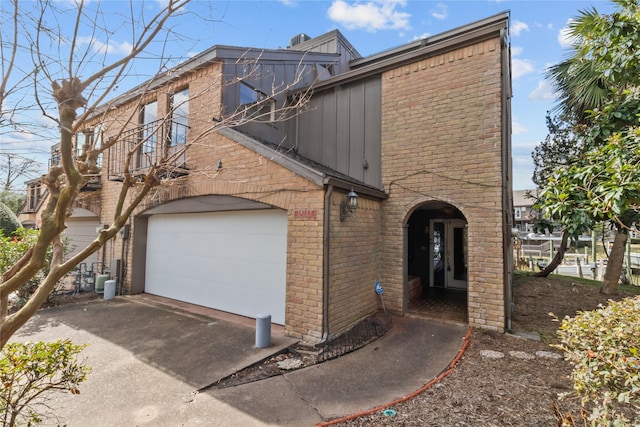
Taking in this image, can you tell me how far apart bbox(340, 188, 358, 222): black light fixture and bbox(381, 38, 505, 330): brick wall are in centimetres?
166

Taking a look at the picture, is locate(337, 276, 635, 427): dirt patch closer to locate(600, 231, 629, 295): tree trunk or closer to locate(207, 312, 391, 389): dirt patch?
locate(207, 312, 391, 389): dirt patch

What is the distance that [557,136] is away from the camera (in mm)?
12578

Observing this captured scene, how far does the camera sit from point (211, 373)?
13.7 ft

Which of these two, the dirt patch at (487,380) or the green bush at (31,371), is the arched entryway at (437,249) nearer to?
the dirt patch at (487,380)

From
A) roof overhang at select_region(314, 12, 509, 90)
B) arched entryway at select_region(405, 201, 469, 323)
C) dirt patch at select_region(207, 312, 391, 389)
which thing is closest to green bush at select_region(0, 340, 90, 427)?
dirt patch at select_region(207, 312, 391, 389)

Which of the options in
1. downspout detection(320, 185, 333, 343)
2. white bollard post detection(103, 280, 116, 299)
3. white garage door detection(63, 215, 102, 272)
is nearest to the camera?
downspout detection(320, 185, 333, 343)

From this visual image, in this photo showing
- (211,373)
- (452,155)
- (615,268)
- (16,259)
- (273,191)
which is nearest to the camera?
(211,373)

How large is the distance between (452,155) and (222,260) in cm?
582

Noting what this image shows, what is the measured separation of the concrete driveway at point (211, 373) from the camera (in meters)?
3.31

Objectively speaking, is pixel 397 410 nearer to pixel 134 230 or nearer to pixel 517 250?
pixel 134 230

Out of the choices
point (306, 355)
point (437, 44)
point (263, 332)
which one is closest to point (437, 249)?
point (437, 44)

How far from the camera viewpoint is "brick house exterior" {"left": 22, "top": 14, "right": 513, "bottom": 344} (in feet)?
18.3

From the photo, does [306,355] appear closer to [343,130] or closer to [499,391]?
[499,391]

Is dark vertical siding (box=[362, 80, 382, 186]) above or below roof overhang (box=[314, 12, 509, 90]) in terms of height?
below
